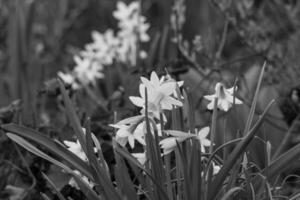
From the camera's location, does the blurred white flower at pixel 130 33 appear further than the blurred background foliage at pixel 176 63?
Yes

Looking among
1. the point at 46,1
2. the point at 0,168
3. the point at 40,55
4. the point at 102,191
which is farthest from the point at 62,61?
the point at 102,191

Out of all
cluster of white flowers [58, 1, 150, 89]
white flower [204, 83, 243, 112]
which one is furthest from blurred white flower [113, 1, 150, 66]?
white flower [204, 83, 243, 112]

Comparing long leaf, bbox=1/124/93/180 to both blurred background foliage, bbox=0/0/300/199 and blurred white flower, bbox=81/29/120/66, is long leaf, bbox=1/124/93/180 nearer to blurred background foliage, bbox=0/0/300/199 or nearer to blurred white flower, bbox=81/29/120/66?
blurred background foliage, bbox=0/0/300/199

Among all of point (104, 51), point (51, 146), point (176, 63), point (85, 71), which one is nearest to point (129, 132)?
point (51, 146)

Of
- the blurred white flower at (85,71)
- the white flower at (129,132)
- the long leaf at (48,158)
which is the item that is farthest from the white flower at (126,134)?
the blurred white flower at (85,71)

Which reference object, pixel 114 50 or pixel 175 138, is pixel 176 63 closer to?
pixel 114 50

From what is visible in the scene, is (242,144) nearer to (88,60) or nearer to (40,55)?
(88,60)

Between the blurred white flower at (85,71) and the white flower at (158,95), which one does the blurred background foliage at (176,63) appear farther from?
the white flower at (158,95)

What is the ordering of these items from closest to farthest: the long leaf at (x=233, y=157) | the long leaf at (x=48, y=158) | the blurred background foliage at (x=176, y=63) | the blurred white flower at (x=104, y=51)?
the long leaf at (x=233, y=157) → the long leaf at (x=48, y=158) → the blurred background foliage at (x=176, y=63) → the blurred white flower at (x=104, y=51)

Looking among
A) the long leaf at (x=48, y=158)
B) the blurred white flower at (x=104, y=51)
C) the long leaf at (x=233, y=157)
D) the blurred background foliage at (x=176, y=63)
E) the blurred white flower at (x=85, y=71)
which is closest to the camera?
the long leaf at (x=233, y=157)
